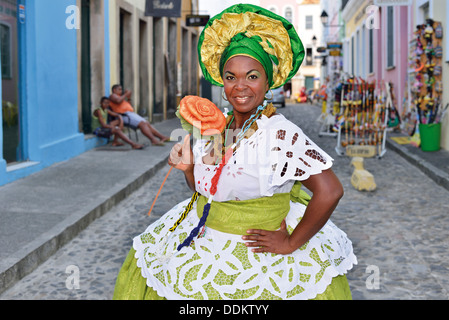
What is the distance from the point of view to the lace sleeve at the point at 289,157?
1.94 meters

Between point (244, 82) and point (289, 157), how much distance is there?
325 mm

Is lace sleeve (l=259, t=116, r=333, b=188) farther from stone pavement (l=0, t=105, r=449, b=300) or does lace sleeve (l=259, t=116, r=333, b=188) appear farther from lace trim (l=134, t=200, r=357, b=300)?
stone pavement (l=0, t=105, r=449, b=300)

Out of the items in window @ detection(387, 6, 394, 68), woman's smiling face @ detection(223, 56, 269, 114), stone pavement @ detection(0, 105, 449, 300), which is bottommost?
stone pavement @ detection(0, 105, 449, 300)

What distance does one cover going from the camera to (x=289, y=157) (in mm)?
1962

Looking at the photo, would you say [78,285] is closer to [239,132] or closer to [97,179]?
[239,132]

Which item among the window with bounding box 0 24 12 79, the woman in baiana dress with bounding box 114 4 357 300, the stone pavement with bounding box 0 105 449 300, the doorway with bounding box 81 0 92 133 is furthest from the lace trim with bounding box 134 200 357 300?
the doorway with bounding box 81 0 92 133

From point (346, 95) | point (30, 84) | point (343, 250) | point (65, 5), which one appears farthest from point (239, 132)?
point (346, 95)

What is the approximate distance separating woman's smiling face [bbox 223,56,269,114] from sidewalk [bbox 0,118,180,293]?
2466 mm

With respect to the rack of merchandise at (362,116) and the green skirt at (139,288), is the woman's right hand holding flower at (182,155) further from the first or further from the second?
the rack of merchandise at (362,116)

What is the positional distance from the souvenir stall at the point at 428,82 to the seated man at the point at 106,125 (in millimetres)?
5553

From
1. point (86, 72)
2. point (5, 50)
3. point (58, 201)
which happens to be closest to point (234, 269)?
point (58, 201)

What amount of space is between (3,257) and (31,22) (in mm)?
5269

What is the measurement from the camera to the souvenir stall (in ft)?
35.7

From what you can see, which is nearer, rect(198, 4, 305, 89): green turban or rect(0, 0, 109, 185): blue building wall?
rect(198, 4, 305, 89): green turban
